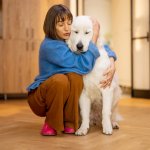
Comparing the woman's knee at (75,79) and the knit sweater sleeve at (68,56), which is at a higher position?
the knit sweater sleeve at (68,56)

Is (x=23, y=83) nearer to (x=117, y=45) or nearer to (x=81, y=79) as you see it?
(x=117, y=45)

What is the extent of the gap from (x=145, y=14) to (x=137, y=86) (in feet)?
3.48

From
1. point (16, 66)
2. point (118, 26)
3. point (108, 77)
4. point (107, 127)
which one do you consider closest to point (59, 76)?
point (108, 77)

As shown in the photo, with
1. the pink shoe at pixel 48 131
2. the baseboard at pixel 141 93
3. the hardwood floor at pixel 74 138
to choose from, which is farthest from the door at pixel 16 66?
the pink shoe at pixel 48 131

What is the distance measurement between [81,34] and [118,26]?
13.9 feet

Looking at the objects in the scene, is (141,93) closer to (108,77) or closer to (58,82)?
(108,77)

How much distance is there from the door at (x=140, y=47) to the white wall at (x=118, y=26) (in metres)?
0.50

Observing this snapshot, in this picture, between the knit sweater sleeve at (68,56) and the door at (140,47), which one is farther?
the door at (140,47)

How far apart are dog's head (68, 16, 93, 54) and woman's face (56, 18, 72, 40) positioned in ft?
0.21

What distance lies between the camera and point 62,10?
2156 mm

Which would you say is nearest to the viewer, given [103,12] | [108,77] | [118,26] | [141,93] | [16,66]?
[108,77]

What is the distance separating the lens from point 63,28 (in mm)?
2158

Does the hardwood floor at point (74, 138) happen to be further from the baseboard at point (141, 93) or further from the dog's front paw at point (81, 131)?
the baseboard at point (141, 93)

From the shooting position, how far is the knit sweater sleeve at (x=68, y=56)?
6.84ft
